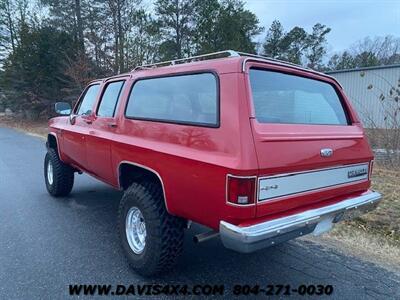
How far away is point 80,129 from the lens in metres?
4.84

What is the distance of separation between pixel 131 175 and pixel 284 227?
1862mm

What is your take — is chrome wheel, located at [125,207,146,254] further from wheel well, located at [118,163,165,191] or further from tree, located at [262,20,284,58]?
tree, located at [262,20,284,58]

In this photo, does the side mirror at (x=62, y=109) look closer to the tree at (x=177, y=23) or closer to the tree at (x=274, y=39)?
the tree at (x=177, y=23)

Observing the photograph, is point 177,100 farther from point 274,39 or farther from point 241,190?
point 274,39

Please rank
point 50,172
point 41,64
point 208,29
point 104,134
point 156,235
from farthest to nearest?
point 41,64 → point 208,29 → point 50,172 → point 104,134 → point 156,235

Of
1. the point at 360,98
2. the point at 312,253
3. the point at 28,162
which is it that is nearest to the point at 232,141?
the point at 312,253

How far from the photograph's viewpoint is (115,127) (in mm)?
3881

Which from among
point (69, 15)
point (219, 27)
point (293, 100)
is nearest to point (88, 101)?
point (293, 100)

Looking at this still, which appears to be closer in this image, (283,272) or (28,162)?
(283,272)

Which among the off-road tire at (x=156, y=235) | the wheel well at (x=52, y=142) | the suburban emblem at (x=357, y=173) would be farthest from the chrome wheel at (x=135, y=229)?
the wheel well at (x=52, y=142)

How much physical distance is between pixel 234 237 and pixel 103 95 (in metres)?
2.94

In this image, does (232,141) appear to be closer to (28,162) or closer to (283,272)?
(283,272)

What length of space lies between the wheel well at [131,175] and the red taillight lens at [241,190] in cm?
112

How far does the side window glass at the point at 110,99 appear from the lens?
4.12m
